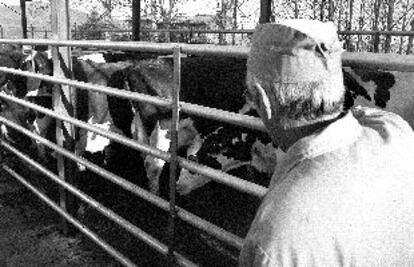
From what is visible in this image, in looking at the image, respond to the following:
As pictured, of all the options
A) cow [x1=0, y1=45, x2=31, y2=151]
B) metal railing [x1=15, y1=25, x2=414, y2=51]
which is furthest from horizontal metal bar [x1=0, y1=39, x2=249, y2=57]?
metal railing [x1=15, y1=25, x2=414, y2=51]

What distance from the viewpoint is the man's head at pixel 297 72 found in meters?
1.05

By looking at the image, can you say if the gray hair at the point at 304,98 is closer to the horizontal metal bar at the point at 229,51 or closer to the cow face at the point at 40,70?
Result: the horizontal metal bar at the point at 229,51

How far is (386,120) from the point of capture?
4.01ft

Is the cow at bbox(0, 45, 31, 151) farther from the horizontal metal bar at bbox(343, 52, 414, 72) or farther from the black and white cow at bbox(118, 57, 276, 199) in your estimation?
the horizontal metal bar at bbox(343, 52, 414, 72)

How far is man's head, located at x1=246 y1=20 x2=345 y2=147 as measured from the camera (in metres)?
1.05

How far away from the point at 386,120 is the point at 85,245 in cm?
265

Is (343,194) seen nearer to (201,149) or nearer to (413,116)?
(413,116)

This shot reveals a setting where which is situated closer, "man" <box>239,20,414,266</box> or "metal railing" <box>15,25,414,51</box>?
"man" <box>239,20,414,266</box>

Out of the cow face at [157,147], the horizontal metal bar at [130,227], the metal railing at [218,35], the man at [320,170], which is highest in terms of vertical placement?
the metal railing at [218,35]

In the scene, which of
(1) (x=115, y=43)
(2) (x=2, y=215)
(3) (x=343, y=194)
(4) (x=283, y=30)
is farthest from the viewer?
(2) (x=2, y=215)

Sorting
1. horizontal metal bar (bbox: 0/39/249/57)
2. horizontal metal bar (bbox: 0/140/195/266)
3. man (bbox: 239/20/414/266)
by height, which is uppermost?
horizontal metal bar (bbox: 0/39/249/57)

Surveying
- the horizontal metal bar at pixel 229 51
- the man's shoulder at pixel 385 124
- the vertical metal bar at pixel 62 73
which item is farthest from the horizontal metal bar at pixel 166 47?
Answer: the man's shoulder at pixel 385 124

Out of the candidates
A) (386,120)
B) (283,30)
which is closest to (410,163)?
(386,120)

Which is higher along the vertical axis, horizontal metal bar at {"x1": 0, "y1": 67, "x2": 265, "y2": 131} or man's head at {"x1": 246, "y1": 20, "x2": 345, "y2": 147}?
man's head at {"x1": 246, "y1": 20, "x2": 345, "y2": 147}
